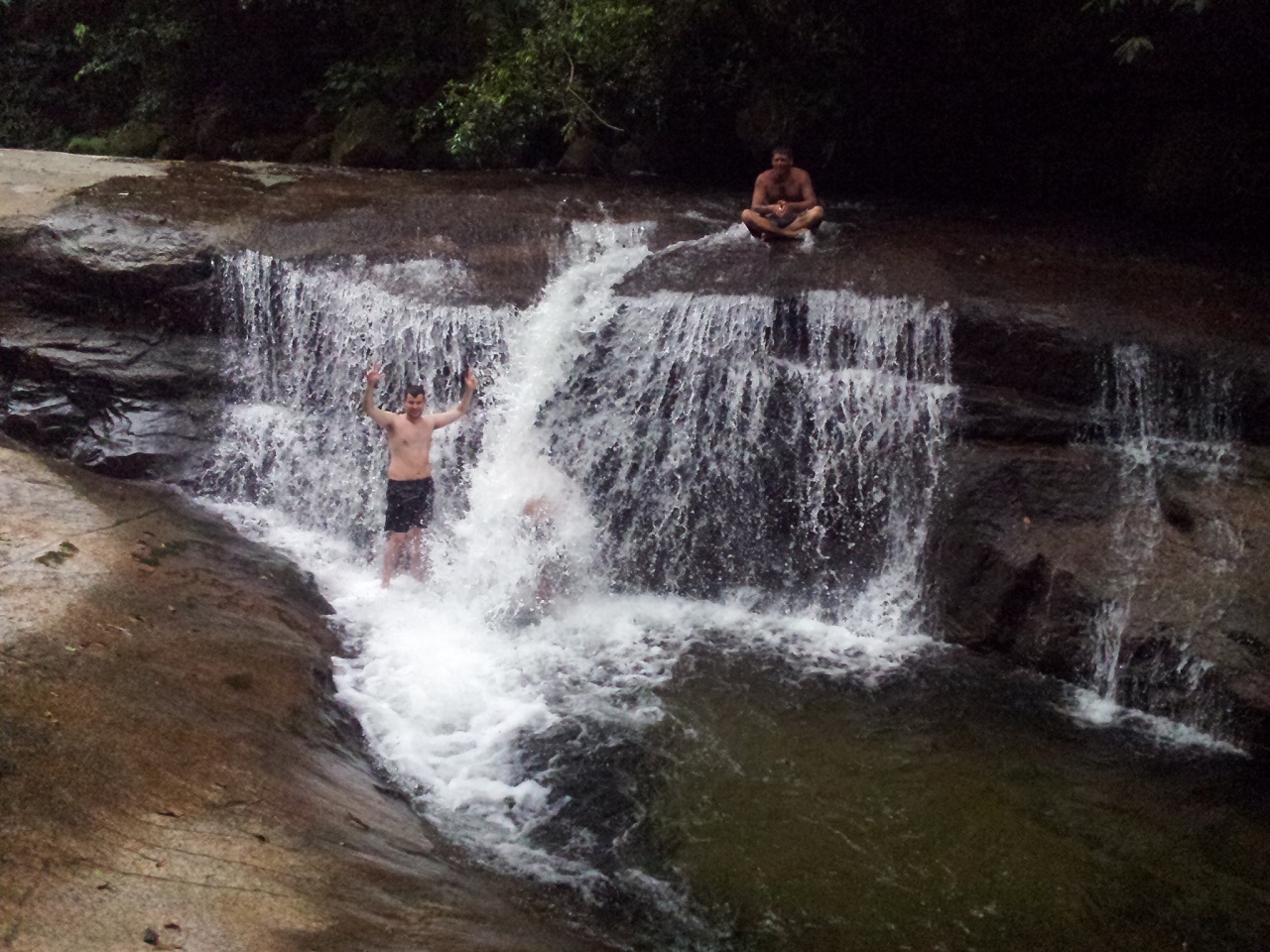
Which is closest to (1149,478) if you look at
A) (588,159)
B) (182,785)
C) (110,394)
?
(182,785)

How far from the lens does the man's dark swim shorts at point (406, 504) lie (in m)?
7.22

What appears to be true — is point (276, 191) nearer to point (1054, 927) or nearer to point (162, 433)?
point (162, 433)

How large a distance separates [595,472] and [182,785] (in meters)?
4.42

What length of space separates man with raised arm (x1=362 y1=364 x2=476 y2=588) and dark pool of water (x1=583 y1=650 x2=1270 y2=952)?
6.97 ft

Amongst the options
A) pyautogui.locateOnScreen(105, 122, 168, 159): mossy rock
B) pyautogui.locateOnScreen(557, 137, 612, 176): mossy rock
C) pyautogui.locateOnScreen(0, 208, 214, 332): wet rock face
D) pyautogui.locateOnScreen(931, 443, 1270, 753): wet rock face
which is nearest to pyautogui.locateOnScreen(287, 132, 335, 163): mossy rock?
pyautogui.locateOnScreen(105, 122, 168, 159): mossy rock

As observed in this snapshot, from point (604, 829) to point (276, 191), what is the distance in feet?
24.6

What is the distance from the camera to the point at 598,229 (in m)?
9.32

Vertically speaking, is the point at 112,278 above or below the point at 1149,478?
above

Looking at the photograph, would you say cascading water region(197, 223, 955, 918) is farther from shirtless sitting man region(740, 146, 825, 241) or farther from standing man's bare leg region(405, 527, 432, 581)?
shirtless sitting man region(740, 146, 825, 241)

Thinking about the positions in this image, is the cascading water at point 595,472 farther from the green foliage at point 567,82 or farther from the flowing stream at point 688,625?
the green foliage at point 567,82

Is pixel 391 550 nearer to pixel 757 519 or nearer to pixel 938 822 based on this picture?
pixel 757 519

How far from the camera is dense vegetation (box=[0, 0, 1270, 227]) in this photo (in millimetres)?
9164

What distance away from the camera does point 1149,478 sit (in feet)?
22.5

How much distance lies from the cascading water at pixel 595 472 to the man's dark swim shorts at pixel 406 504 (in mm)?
412
